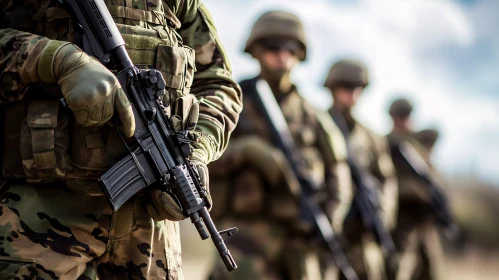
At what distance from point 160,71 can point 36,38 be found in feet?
1.44

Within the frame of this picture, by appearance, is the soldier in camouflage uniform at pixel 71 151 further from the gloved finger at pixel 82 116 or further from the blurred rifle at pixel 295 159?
the blurred rifle at pixel 295 159

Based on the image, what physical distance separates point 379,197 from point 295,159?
9.01ft

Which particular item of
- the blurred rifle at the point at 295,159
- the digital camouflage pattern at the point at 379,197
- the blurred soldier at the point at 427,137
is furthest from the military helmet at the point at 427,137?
the blurred rifle at the point at 295,159

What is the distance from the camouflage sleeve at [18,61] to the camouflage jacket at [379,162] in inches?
285

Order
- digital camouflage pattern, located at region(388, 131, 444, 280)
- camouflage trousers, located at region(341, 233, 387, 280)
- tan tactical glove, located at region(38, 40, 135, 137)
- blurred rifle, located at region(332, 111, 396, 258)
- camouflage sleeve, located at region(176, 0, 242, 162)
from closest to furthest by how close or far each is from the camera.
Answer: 1. tan tactical glove, located at region(38, 40, 135, 137)
2. camouflage sleeve, located at region(176, 0, 242, 162)
3. camouflage trousers, located at region(341, 233, 387, 280)
4. blurred rifle, located at region(332, 111, 396, 258)
5. digital camouflage pattern, located at region(388, 131, 444, 280)

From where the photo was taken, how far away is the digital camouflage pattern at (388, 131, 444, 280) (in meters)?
11.5

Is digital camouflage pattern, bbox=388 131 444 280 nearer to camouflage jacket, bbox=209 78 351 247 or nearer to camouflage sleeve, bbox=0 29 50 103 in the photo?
camouflage jacket, bbox=209 78 351 247

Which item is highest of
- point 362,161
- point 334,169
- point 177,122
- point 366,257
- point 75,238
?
point 177,122

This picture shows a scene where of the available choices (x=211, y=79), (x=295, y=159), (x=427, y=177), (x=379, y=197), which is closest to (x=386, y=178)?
(x=379, y=197)

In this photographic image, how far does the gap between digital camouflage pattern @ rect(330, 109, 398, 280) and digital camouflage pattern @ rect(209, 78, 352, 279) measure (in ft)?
4.86

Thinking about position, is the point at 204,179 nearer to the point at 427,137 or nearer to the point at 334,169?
the point at 334,169

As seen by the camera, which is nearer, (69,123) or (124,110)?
(124,110)

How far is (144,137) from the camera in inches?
133

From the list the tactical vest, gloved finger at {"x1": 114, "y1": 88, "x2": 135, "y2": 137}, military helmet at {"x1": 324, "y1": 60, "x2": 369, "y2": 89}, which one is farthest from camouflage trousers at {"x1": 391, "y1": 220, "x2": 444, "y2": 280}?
gloved finger at {"x1": 114, "y1": 88, "x2": 135, "y2": 137}
